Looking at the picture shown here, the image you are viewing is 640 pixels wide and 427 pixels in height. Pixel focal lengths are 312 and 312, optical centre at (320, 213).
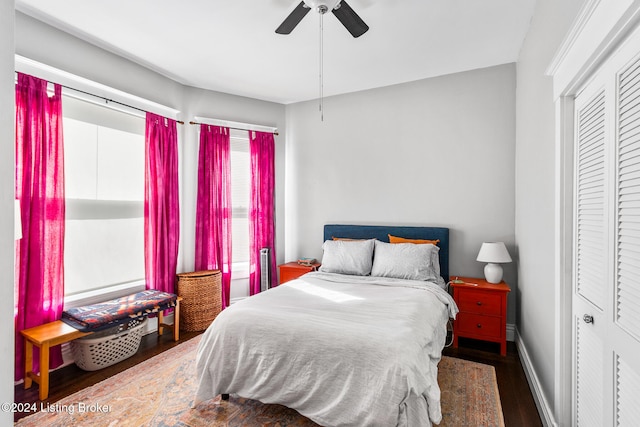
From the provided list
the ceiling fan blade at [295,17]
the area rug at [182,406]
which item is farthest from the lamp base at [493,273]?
the ceiling fan blade at [295,17]

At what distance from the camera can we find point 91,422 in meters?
1.96

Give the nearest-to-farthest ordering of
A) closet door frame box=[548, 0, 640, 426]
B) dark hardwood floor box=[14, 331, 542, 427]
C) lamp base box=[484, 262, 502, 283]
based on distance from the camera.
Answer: closet door frame box=[548, 0, 640, 426]
dark hardwood floor box=[14, 331, 542, 427]
lamp base box=[484, 262, 502, 283]

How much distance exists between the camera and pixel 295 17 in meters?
2.11

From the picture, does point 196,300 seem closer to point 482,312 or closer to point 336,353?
point 336,353

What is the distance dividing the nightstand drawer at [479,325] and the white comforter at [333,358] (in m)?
0.82

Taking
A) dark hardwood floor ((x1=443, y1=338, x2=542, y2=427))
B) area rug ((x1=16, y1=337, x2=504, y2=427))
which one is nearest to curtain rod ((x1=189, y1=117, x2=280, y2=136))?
area rug ((x1=16, y1=337, x2=504, y2=427))

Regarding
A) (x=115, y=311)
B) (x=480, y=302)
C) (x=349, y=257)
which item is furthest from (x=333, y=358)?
(x=115, y=311)

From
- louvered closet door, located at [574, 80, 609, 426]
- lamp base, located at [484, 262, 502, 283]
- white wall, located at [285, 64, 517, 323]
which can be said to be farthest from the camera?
white wall, located at [285, 64, 517, 323]

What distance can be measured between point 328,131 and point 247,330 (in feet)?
9.78

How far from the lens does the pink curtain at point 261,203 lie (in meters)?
4.23

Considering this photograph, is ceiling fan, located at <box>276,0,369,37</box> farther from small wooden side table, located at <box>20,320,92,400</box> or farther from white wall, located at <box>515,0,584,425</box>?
small wooden side table, located at <box>20,320,92,400</box>

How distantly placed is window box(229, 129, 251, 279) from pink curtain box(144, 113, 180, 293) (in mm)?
730

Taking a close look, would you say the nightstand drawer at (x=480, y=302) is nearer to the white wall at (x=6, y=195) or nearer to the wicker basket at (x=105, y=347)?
the wicker basket at (x=105, y=347)

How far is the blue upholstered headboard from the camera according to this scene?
3434 mm
